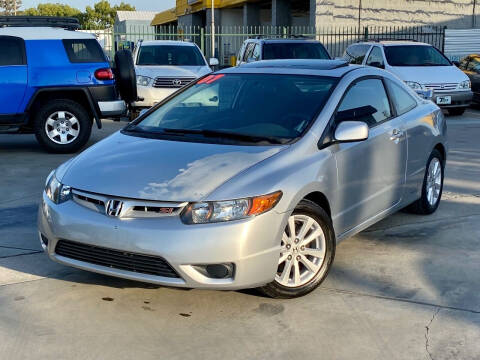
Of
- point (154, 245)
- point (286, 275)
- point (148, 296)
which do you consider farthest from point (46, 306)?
point (286, 275)

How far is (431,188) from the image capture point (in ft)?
21.7

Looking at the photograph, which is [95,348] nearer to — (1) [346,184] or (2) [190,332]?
(2) [190,332]

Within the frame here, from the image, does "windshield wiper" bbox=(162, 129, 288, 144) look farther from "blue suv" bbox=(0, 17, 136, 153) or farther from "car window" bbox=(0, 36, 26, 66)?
"car window" bbox=(0, 36, 26, 66)

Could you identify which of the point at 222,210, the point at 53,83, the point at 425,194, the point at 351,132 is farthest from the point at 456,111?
the point at 222,210

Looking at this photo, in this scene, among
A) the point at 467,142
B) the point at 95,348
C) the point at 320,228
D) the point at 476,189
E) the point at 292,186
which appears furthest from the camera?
the point at 467,142

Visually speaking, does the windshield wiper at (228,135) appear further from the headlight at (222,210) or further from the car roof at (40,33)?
the car roof at (40,33)

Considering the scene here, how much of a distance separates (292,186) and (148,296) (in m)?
1.20

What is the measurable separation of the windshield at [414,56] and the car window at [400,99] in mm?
9697

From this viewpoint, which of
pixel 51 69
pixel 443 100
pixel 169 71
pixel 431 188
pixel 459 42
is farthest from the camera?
pixel 459 42

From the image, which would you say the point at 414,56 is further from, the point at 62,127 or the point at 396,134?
the point at 396,134

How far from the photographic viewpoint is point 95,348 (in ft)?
12.4

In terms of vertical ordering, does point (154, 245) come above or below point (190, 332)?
above

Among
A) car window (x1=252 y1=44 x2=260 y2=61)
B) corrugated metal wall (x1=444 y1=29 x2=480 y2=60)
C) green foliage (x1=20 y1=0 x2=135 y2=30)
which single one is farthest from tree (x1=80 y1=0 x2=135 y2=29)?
car window (x1=252 y1=44 x2=260 y2=61)

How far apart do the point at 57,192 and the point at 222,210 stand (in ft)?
3.93
